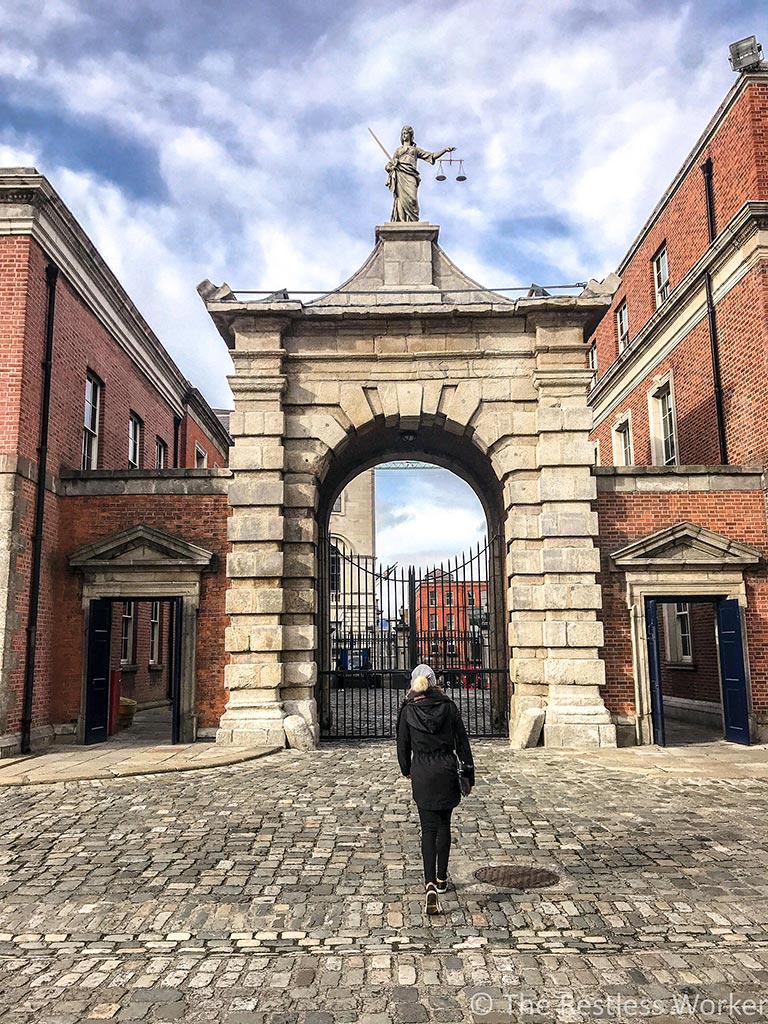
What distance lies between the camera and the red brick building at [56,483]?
1250cm

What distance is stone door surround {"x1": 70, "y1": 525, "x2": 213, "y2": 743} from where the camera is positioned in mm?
13539

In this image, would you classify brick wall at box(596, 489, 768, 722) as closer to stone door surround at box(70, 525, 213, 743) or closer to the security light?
stone door surround at box(70, 525, 213, 743)

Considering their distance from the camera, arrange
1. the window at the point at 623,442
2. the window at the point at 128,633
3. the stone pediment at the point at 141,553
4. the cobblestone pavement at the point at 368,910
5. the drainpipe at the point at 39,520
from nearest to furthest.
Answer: the cobblestone pavement at the point at 368,910
the drainpipe at the point at 39,520
the stone pediment at the point at 141,553
the window at the point at 128,633
the window at the point at 623,442

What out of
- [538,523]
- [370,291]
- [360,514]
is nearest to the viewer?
[538,523]

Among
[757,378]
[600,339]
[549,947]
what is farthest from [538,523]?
[600,339]

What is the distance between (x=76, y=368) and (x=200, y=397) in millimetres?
10023

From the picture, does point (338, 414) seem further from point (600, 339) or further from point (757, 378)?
point (600, 339)

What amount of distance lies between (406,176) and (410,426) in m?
4.99

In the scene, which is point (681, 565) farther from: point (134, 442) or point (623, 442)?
point (134, 442)

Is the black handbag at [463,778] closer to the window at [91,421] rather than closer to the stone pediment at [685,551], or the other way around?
the stone pediment at [685,551]

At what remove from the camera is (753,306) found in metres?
14.8

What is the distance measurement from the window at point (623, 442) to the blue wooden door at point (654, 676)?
9.55 metres

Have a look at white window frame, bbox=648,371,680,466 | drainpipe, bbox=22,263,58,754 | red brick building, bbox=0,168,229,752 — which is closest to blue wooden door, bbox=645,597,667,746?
white window frame, bbox=648,371,680,466

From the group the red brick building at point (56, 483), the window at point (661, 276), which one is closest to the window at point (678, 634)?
the window at point (661, 276)
